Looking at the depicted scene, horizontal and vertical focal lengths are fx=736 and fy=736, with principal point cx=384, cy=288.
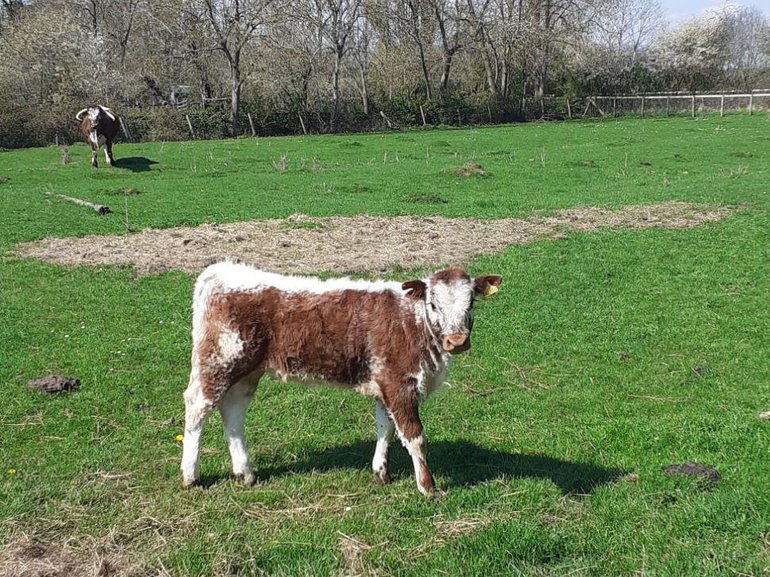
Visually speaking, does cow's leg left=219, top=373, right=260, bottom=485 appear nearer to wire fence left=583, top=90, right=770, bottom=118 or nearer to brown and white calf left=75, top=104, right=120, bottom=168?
brown and white calf left=75, top=104, right=120, bottom=168

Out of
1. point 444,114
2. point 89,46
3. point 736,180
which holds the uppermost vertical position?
point 89,46

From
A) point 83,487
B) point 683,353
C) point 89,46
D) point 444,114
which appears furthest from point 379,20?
point 83,487

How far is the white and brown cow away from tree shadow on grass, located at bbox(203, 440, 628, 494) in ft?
1.34

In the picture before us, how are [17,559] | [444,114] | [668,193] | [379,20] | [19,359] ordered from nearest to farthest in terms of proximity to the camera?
[17,559], [19,359], [668,193], [444,114], [379,20]

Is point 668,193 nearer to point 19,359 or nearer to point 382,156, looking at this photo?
point 382,156

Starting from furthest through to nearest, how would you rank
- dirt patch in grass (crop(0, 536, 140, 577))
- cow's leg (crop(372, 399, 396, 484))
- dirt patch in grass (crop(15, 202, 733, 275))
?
dirt patch in grass (crop(15, 202, 733, 275)) < cow's leg (crop(372, 399, 396, 484)) < dirt patch in grass (crop(0, 536, 140, 577))

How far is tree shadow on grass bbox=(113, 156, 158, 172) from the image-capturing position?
95.9 ft

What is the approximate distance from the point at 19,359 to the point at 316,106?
43.4 metres

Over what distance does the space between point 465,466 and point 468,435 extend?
79 cm

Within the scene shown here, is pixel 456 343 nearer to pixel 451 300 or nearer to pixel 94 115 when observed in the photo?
pixel 451 300

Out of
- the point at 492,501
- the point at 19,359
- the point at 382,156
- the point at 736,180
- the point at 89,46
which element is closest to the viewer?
the point at 492,501

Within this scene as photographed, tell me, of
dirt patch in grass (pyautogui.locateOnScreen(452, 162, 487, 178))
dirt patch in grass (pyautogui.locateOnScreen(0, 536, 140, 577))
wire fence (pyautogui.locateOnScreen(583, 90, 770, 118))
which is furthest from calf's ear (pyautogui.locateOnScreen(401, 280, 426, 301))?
wire fence (pyautogui.locateOnScreen(583, 90, 770, 118))

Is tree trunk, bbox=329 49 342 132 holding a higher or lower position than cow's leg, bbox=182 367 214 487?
higher

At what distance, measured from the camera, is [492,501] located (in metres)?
5.75
